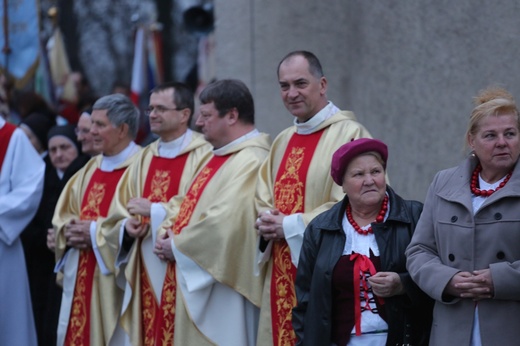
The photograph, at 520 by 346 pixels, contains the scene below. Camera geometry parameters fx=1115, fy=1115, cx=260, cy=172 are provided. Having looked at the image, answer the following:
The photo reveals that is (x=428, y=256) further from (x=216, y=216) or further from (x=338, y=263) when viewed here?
(x=216, y=216)

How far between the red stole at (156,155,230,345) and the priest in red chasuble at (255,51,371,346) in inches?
25.5

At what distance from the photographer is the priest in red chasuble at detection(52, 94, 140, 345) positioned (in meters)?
8.12

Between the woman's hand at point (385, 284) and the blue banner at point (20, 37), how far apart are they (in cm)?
801

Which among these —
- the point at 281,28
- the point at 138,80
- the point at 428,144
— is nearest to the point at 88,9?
the point at 138,80

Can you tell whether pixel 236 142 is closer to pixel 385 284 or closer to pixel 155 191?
pixel 155 191

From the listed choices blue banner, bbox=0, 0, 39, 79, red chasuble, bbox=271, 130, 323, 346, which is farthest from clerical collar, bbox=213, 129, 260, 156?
blue banner, bbox=0, 0, 39, 79

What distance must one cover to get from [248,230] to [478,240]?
85.9 inches

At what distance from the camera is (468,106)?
26.2 feet

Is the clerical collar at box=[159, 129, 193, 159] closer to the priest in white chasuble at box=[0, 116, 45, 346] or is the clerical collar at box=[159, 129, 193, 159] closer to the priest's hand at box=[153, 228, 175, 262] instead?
the priest's hand at box=[153, 228, 175, 262]

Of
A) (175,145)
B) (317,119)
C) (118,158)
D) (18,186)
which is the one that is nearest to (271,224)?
(317,119)

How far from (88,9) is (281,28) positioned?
1943cm

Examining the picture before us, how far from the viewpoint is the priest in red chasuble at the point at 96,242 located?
812 centimetres

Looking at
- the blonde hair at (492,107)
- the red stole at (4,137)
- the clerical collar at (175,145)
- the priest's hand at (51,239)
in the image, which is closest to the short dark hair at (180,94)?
the clerical collar at (175,145)

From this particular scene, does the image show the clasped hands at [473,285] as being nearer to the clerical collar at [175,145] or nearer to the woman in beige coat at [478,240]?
the woman in beige coat at [478,240]
